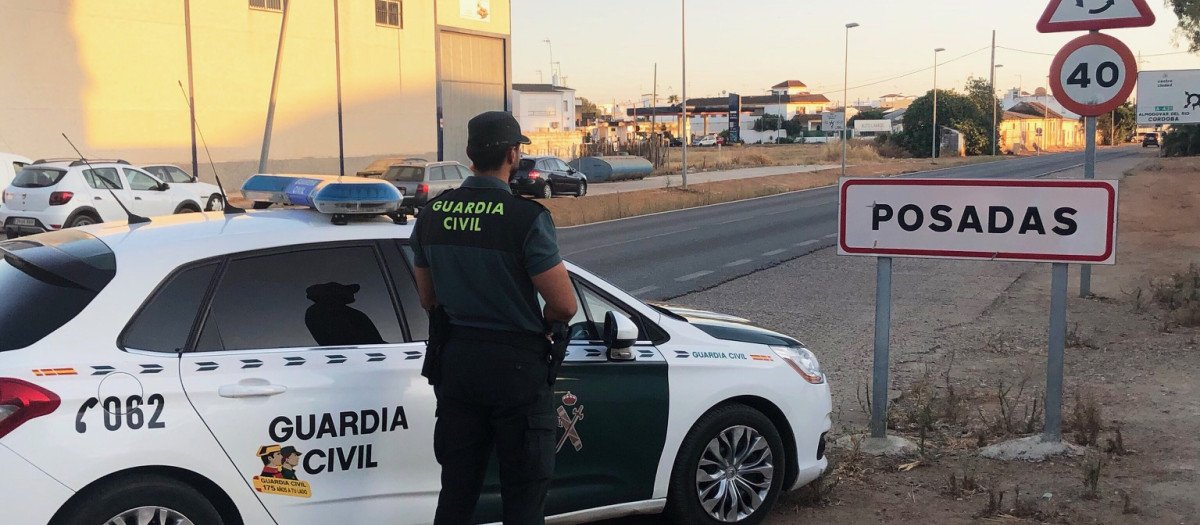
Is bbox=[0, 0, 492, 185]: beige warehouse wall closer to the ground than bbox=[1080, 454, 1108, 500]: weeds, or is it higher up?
higher up

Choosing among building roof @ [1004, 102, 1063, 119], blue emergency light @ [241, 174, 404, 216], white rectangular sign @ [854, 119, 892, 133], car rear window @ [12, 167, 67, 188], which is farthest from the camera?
building roof @ [1004, 102, 1063, 119]

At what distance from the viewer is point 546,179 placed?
3562cm

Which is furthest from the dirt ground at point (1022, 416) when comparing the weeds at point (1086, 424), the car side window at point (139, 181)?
the car side window at point (139, 181)

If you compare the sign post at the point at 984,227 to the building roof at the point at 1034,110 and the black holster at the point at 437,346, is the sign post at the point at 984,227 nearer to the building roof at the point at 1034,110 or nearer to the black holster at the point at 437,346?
the black holster at the point at 437,346

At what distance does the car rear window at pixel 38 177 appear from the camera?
63.3 ft

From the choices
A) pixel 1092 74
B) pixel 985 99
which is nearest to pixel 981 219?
pixel 1092 74

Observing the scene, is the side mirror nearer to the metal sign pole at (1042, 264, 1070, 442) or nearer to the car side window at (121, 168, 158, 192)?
the metal sign pole at (1042, 264, 1070, 442)

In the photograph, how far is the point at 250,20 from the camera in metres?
37.2

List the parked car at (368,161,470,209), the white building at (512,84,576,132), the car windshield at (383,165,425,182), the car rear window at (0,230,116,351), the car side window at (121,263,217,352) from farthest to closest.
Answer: the white building at (512,84,576,132) < the car windshield at (383,165,425,182) < the parked car at (368,161,470,209) < the car side window at (121,263,217,352) < the car rear window at (0,230,116,351)

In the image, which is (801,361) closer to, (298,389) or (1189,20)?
(298,389)

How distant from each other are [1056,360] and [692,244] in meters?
13.7

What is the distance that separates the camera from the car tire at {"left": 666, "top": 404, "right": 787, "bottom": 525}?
180 inches

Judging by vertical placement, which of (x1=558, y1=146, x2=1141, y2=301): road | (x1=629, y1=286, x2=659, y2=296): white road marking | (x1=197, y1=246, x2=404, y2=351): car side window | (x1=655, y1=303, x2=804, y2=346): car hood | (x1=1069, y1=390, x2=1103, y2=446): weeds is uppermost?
(x1=197, y1=246, x2=404, y2=351): car side window

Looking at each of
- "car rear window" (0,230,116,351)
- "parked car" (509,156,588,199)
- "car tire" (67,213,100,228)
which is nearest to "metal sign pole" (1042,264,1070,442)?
"car rear window" (0,230,116,351)
